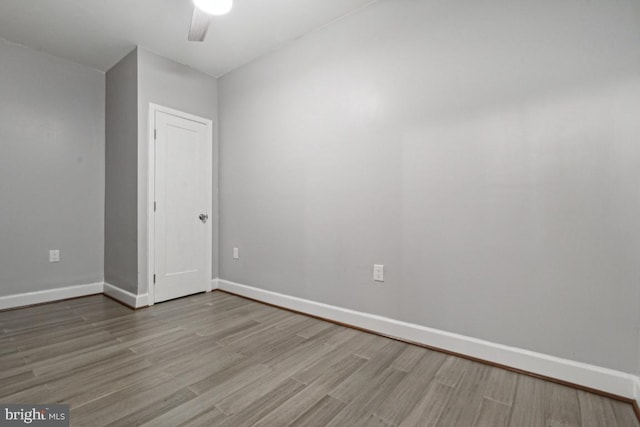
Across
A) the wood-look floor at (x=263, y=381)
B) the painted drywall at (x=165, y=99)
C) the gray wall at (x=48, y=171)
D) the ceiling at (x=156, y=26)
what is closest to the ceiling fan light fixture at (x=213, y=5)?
the ceiling at (x=156, y=26)

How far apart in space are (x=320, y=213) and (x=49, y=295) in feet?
9.69

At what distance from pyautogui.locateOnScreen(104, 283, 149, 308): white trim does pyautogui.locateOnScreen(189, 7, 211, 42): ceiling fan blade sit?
236 centimetres

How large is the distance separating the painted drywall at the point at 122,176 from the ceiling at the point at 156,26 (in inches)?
11.4

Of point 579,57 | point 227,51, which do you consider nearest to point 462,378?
point 579,57

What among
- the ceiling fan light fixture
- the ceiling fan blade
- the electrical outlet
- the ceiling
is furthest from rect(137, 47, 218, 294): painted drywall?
the electrical outlet

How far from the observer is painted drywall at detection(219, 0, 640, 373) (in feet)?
4.95

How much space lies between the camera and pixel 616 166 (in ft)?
4.88

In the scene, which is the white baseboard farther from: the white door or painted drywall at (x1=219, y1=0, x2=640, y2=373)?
the white door

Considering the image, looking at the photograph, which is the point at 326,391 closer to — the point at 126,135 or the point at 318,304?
the point at 318,304

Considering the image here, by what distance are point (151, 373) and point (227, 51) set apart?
2875 millimetres

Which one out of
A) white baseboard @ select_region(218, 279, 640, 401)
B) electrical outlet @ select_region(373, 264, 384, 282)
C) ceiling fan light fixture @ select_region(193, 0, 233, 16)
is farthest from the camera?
electrical outlet @ select_region(373, 264, 384, 282)

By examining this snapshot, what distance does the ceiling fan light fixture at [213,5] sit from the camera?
5.73 ft

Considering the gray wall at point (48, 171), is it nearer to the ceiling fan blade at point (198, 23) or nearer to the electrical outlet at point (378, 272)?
the ceiling fan blade at point (198, 23)

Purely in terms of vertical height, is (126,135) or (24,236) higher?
(126,135)
